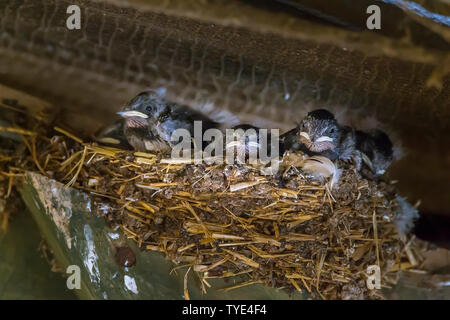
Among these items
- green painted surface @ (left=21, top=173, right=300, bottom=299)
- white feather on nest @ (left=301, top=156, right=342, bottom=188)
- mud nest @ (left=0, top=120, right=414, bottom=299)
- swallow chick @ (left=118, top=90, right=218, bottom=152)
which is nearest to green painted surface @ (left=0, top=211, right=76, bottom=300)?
green painted surface @ (left=21, top=173, right=300, bottom=299)

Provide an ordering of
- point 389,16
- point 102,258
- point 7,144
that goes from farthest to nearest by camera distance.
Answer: point 7,144
point 102,258
point 389,16

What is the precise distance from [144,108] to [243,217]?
0.65 meters

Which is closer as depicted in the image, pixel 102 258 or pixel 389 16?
pixel 389 16

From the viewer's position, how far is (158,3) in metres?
1.84

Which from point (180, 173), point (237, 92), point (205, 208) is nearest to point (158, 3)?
point (237, 92)

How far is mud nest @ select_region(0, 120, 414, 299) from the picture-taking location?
1851 mm

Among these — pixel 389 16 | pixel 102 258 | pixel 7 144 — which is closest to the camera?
pixel 389 16

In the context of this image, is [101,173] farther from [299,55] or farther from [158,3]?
[299,55]

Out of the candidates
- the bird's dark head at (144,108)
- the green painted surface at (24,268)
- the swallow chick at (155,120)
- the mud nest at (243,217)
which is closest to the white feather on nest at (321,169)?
the mud nest at (243,217)

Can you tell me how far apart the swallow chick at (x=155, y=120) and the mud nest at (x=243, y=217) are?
0.15 metres

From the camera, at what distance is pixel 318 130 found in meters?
1.93
